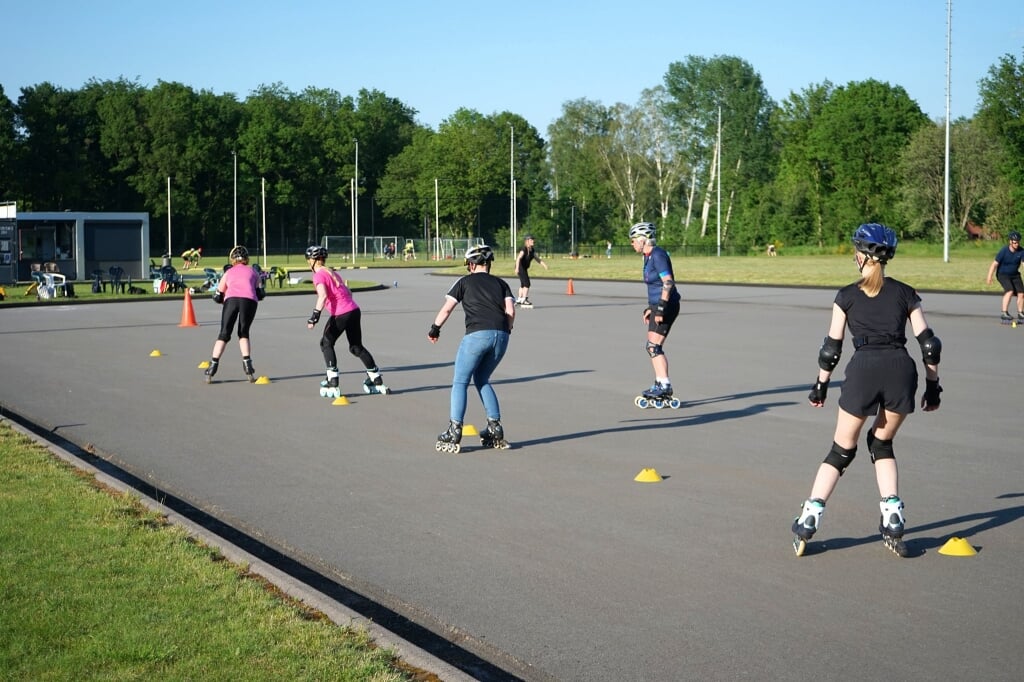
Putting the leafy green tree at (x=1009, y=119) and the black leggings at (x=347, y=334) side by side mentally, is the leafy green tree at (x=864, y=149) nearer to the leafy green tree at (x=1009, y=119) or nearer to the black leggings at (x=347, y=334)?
the leafy green tree at (x=1009, y=119)

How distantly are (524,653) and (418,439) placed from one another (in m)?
5.97

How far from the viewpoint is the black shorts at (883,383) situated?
6.54 meters

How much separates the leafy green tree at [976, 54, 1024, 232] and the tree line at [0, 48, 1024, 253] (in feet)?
21.9

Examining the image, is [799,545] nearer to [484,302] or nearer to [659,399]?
[484,302]

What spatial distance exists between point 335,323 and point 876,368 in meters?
8.87

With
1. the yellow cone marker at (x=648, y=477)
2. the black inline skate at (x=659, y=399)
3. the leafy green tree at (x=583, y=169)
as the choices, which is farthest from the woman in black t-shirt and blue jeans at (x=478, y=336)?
the leafy green tree at (x=583, y=169)

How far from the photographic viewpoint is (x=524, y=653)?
515 cm

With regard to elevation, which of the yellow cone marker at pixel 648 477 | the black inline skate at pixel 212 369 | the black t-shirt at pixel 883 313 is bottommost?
the yellow cone marker at pixel 648 477

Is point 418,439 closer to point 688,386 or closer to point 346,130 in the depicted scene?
point 688,386

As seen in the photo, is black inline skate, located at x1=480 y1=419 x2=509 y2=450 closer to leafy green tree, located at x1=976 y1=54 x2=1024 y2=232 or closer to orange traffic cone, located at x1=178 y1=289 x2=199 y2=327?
orange traffic cone, located at x1=178 y1=289 x2=199 y2=327

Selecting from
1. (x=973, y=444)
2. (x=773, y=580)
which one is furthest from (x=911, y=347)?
(x=773, y=580)

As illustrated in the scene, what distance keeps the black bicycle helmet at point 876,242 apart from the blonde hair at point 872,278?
30mm

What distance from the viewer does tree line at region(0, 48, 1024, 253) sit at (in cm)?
9750

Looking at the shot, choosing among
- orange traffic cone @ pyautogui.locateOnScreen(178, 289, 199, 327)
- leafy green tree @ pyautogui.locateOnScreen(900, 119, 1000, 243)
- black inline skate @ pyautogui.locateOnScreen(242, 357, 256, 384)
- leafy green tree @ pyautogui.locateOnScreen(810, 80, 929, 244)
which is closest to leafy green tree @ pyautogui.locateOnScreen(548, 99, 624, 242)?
leafy green tree @ pyautogui.locateOnScreen(810, 80, 929, 244)
